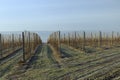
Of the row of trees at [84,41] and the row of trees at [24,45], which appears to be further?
the row of trees at [84,41]

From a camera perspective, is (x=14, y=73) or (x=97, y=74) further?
(x=14, y=73)

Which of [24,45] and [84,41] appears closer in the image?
[24,45]

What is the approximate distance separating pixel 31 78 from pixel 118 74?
11.9ft

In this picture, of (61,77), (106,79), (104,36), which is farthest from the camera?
(104,36)

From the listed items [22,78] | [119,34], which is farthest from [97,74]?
[119,34]

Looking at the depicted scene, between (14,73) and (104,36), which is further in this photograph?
(104,36)

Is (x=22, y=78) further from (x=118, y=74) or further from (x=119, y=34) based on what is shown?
(x=119, y=34)

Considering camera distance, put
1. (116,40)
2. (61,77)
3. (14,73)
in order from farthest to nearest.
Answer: (116,40) < (14,73) < (61,77)

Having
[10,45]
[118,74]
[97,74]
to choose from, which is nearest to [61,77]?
[97,74]

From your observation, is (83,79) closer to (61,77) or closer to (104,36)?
(61,77)

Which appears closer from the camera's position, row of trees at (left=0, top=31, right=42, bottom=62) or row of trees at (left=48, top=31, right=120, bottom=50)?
row of trees at (left=0, top=31, right=42, bottom=62)

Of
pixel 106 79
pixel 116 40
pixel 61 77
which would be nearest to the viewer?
pixel 106 79

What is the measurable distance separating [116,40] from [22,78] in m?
34.3

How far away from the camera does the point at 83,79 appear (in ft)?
33.9
